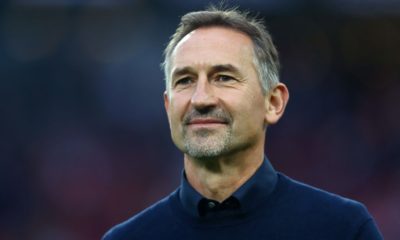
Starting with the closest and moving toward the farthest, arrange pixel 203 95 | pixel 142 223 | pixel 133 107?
1. pixel 203 95
2. pixel 142 223
3. pixel 133 107

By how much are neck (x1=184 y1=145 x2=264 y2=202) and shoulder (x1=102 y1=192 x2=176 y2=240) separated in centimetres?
12

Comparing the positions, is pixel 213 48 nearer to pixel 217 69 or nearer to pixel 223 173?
pixel 217 69

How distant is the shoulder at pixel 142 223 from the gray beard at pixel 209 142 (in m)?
0.23

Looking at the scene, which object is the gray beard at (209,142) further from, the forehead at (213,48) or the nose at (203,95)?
the forehead at (213,48)

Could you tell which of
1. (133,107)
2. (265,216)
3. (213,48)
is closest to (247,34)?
(213,48)

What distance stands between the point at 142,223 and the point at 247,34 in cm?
59

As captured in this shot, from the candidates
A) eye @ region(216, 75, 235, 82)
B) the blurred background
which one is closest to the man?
eye @ region(216, 75, 235, 82)

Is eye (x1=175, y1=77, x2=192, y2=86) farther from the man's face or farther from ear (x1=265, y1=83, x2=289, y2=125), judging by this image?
ear (x1=265, y1=83, x2=289, y2=125)

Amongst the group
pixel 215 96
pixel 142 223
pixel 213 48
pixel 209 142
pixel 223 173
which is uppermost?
pixel 213 48

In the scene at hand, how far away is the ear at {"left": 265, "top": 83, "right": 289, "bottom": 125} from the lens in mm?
2163

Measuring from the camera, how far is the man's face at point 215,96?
201 cm

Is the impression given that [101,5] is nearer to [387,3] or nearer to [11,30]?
[11,30]

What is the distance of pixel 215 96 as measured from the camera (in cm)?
201

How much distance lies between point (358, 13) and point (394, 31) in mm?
385
